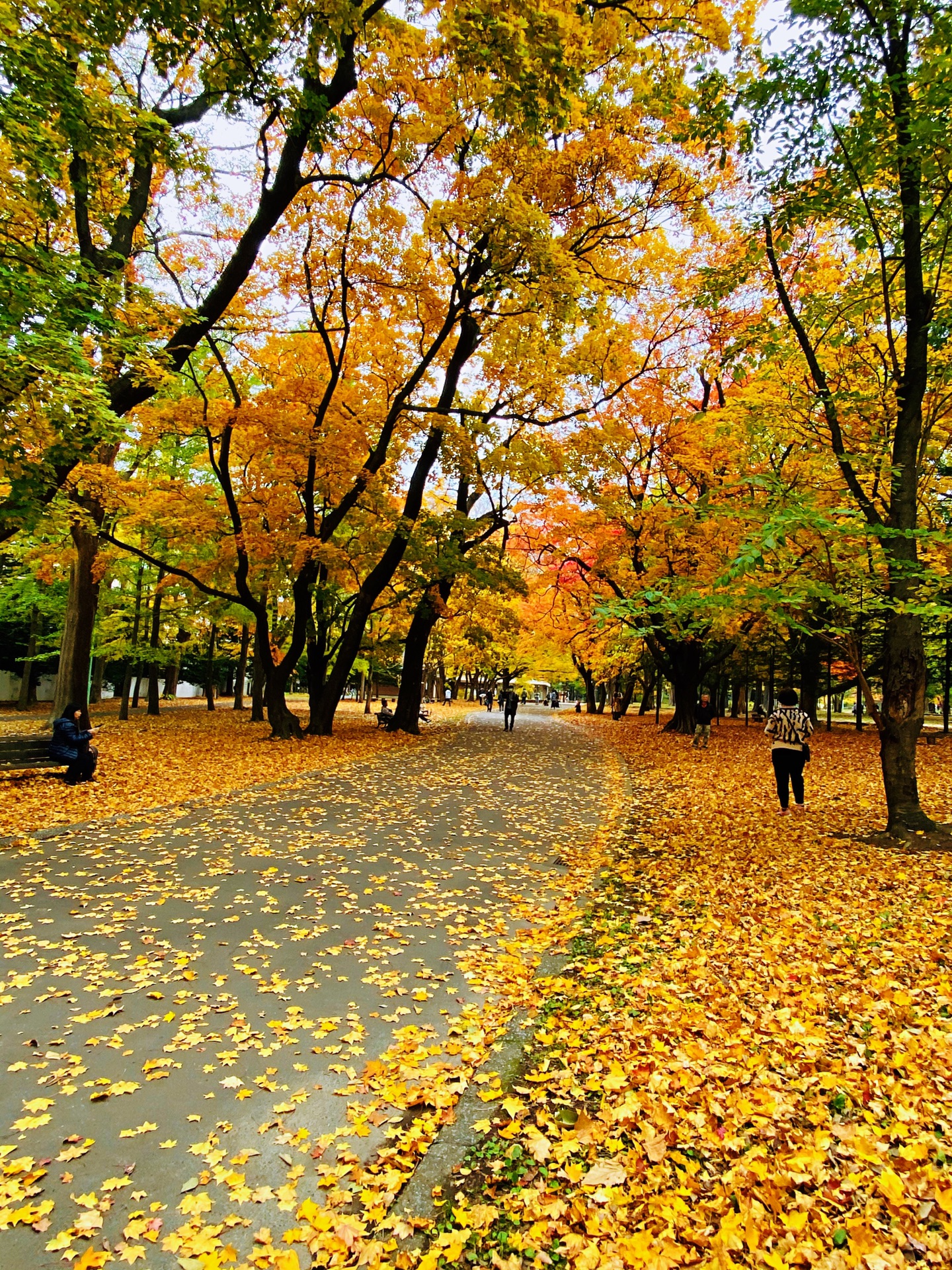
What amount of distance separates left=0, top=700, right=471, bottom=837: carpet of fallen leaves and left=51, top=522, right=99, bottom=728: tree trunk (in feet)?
4.80

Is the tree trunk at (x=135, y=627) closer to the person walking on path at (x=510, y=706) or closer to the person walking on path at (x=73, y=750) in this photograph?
the person walking on path at (x=73, y=750)

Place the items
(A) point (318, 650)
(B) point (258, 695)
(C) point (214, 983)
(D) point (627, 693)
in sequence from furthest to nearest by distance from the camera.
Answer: (D) point (627, 693) → (B) point (258, 695) → (A) point (318, 650) → (C) point (214, 983)

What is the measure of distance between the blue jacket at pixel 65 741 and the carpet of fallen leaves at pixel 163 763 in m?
0.47

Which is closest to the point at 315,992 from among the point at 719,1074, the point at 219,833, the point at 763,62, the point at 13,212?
the point at 719,1074

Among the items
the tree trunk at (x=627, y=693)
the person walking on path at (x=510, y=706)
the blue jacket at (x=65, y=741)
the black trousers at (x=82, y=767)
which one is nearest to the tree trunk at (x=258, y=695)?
the person walking on path at (x=510, y=706)

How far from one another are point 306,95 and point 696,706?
54.3ft

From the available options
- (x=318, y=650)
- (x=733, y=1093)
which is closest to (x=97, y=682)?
(x=318, y=650)

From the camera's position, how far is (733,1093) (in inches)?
119

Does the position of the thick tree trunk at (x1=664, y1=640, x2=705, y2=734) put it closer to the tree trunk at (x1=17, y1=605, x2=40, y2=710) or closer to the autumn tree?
the autumn tree

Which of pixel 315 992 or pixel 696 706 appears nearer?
pixel 315 992

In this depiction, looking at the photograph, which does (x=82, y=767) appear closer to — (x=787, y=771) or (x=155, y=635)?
(x=787, y=771)

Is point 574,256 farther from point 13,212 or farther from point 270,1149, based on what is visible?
point 270,1149

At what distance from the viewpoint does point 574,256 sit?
45.4ft

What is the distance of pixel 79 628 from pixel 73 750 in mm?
5525
